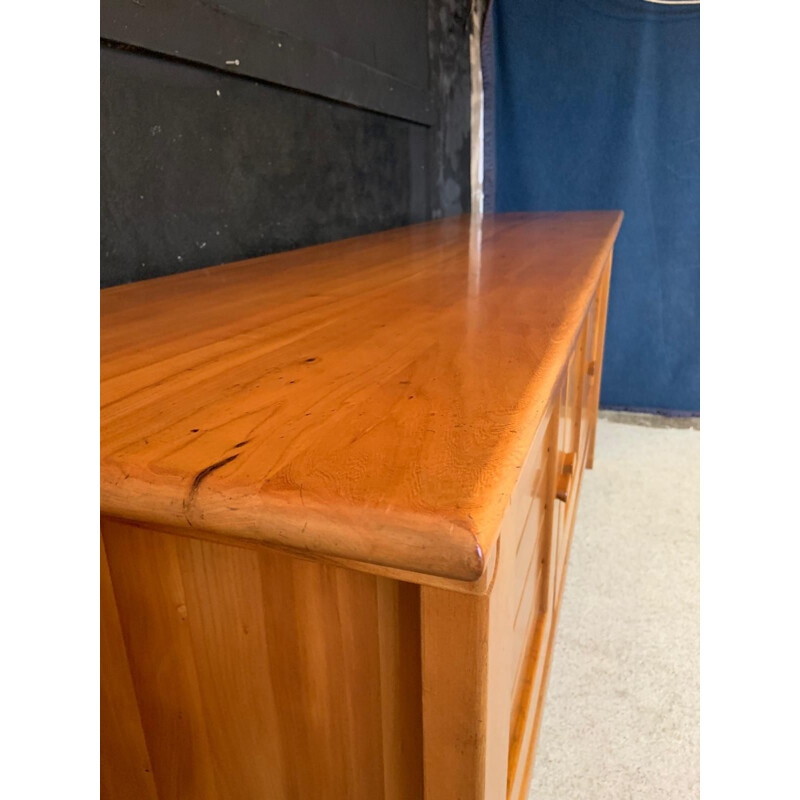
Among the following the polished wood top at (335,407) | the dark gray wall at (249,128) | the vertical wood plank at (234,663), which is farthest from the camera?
the dark gray wall at (249,128)

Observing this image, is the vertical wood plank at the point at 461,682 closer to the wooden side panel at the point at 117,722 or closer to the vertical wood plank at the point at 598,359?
the wooden side panel at the point at 117,722

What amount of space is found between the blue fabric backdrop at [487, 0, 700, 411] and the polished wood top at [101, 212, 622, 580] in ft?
6.38

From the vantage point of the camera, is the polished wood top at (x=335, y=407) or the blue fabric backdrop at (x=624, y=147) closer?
the polished wood top at (x=335, y=407)

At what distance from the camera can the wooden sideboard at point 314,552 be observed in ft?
1.14

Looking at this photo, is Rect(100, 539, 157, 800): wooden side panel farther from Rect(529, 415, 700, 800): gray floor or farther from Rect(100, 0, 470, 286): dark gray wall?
Rect(529, 415, 700, 800): gray floor

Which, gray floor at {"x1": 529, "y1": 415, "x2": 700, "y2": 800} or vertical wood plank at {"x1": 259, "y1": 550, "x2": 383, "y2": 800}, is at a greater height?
vertical wood plank at {"x1": 259, "y1": 550, "x2": 383, "y2": 800}

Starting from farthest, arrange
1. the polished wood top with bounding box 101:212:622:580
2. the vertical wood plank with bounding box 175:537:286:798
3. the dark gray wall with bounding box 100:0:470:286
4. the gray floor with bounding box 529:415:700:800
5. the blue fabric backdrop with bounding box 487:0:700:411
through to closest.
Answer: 1. the blue fabric backdrop with bounding box 487:0:700:411
2. the gray floor with bounding box 529:415:700:800
3. the dark gray wall with bounding box 100:0:470:286
4. the vertical wood plank with bounding box 175:537:286:798
5. the polished wood top with bounding box 101:212:622:580

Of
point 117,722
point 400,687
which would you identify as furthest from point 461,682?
point 117,722

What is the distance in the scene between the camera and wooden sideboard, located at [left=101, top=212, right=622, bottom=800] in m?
0.35

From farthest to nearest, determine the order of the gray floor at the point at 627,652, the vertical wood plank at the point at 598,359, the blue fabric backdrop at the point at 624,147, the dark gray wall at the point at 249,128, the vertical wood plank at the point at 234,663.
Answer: the blue fabric backdrop at the point at 624,147
the vertical wood plank at the point at 598,359
the gray floor at the point at 627,652
the dark gray wall at the point at 249,128
the vertical wood plank at the point at 234,663

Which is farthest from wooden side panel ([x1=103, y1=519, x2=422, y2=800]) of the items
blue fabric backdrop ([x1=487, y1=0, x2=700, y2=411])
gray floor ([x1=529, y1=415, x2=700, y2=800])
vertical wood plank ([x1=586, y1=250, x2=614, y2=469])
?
blue fabric backdrop ([x1=487, y1=0, x2=700, y2=411])

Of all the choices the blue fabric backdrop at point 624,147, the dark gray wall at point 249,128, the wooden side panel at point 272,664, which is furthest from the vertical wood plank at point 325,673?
the blue fabric backdrop at point 624,147
